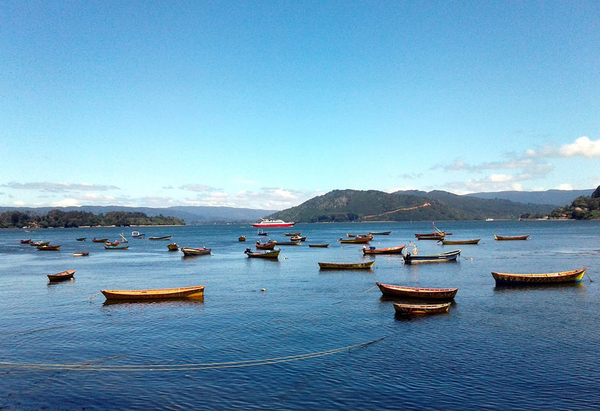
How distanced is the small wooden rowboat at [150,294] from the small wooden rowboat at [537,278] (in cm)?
3561

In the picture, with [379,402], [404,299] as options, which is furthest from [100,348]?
[404,299]

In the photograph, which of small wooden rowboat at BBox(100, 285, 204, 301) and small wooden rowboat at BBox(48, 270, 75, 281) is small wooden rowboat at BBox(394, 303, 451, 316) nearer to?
small wooden rowboat at BBox(100, 285, 204, 301)

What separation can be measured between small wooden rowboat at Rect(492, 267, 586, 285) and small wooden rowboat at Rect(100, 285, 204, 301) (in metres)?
35.6

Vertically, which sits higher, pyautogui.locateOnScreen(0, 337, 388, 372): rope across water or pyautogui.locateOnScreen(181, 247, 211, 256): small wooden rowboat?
pyautogui.locateOnScreen(181, 247, 211, 256): small wooden rowboat

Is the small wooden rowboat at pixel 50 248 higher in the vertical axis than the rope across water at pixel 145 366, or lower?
higher

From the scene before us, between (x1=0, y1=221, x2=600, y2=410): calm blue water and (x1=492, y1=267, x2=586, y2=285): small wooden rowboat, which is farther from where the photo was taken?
(x1=492, y1=267, x2=586, y2=285): small wooden rowboat

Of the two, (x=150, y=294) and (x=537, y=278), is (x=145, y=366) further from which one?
(x=537, y=278)

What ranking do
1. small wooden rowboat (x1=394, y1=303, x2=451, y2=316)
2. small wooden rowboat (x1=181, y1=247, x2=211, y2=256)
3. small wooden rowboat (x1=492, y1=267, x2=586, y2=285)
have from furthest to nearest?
1. small wooden rowboat (x1=181, y1=247, x2=211, y2=256)
2. small wooden rowboat (x1=492, y1=267, x2=586, y2=285)
3. small wooden rowboat (x1=394, y1=303, x2=451, y2=316)

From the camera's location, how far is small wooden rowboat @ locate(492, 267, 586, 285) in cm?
5259

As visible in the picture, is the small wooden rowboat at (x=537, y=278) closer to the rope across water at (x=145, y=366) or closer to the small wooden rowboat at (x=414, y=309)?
the small wooden rowboat at (x=414, y=309)


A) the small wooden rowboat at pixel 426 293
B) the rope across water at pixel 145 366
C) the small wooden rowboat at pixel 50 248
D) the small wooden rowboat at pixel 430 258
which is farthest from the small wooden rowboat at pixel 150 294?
the small wooden rowboat at pixel 50 248

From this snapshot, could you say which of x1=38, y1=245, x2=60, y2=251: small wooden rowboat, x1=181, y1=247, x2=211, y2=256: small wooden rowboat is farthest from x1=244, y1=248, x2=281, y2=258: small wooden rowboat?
x1=38, y1=245, x2=60, y2=251: small wooden rowboat

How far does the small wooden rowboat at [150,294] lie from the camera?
4716 centimetres

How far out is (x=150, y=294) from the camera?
47688mm
